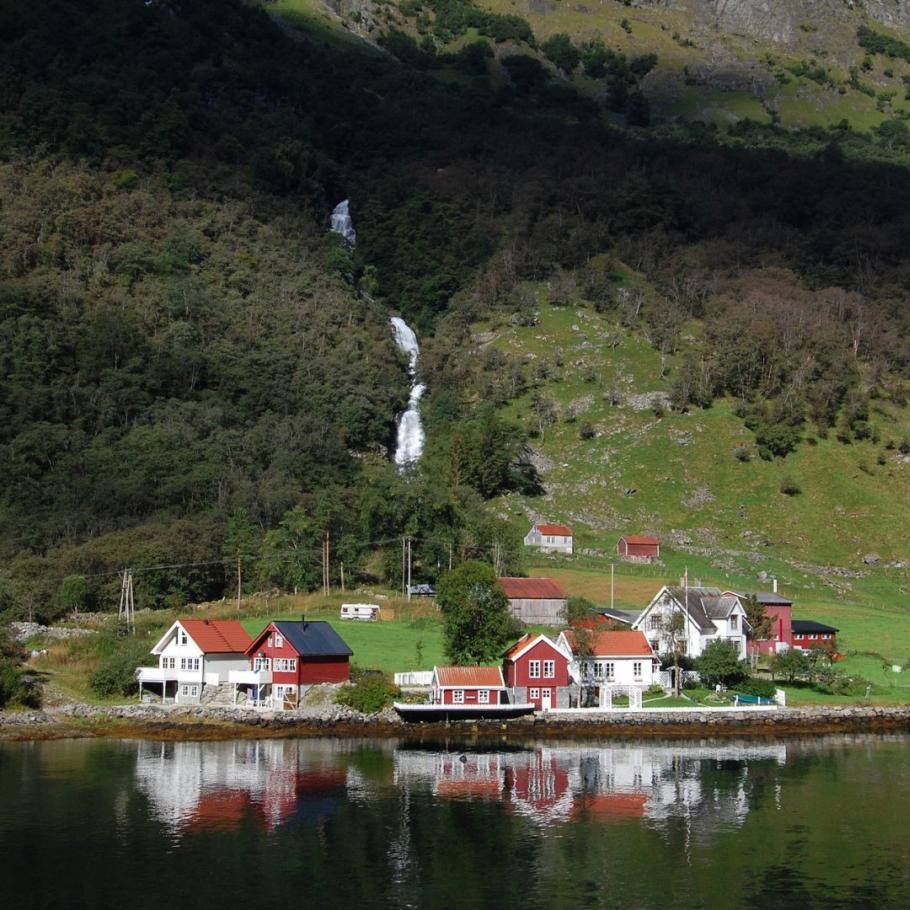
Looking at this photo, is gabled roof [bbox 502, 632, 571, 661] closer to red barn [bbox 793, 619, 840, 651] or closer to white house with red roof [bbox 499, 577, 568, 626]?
white house with red roof [bbox 499, 577, 568, 626]

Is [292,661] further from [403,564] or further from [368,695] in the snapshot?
[403,564]

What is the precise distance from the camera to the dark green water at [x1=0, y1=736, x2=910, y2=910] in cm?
4247

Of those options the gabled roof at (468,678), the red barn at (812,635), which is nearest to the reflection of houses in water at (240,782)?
the gabled roof at (468,678)

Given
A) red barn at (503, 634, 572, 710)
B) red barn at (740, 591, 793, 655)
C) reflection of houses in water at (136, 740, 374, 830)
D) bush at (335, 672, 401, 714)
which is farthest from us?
red barn at (740, 591, 793, 655)

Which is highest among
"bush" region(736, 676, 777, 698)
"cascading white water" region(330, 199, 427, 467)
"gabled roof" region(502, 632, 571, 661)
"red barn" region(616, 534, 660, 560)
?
"cascading white water" region(330, 199, 427, 467)

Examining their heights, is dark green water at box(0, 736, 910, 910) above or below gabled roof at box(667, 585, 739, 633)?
below

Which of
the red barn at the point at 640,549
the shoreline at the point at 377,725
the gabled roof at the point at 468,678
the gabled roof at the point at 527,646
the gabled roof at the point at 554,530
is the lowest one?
the shoreline at the point at 377,725

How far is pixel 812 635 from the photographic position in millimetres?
88938

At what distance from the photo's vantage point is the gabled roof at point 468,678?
72625 millimetres

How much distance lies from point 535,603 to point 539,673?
A: 18.6 m

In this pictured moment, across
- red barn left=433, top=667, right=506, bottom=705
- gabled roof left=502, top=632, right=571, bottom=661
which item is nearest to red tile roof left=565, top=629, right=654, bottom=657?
gabled roof left=502, top=632, right=571, bottom=661

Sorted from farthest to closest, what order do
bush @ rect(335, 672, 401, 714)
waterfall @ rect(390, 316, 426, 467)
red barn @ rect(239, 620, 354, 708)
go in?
waterfall @ rect(390, 316, 426, 467)
red barn @ rect(239, 620, 354, 708)
bush @ rect(335, 672, 401, 714)

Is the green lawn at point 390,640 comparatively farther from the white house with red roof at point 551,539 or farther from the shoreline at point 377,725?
the white house with red roof at point 551,539

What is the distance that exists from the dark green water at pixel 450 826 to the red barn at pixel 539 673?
663 centimetres
